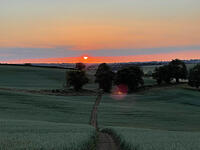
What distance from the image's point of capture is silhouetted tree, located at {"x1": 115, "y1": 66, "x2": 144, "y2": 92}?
2874 inches

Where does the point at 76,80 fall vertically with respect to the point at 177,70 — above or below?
below

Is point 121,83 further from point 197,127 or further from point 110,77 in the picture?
point 197,127

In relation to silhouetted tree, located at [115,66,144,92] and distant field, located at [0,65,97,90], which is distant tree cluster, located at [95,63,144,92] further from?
distant field, located at [0,65,97,90]

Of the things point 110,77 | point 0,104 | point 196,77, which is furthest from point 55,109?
point 196,77

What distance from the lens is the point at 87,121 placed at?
26.7 meters

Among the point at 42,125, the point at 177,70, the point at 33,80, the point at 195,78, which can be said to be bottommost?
the point at 42,125

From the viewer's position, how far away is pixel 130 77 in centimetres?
7294

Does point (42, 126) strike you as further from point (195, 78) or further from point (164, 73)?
point (164, 73)

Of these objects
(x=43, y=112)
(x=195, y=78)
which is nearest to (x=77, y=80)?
(x=43, y=112)

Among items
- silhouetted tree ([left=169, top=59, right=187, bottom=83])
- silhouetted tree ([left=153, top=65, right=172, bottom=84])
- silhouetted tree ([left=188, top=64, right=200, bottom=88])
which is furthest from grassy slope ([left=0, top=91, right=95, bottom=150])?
silhouetted tree ([left=169, top=59, right=187, bottom=83])

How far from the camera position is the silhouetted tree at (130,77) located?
240ft

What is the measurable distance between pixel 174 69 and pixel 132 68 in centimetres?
1799

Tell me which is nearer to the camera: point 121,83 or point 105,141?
point 105,141

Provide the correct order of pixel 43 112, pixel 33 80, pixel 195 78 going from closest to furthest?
pixel 43 112, pixel 195 78, pixel 33 80
